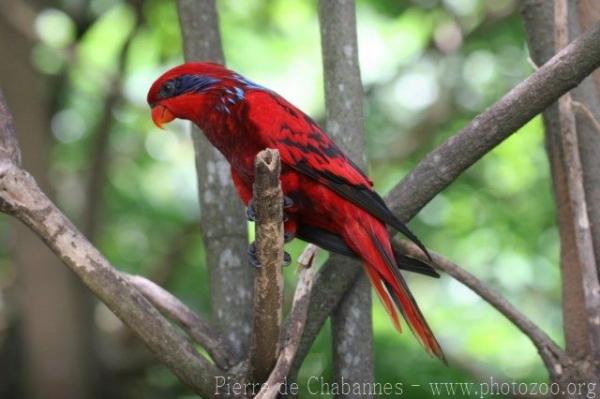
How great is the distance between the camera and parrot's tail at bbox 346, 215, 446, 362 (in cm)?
287

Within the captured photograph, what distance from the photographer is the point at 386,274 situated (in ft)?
9.57

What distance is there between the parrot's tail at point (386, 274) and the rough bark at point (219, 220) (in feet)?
1.96

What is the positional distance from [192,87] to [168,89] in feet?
0.37

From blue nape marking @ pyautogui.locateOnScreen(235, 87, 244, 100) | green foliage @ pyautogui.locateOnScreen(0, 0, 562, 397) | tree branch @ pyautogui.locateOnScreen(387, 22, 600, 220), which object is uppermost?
green foliage @ pyautogui.locateOnScreen(0, 0, 562, 397)

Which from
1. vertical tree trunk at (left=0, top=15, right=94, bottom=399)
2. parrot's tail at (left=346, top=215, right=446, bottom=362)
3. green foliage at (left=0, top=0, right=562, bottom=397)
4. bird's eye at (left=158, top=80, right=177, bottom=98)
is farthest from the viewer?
green foliage at (left=0, top=0, right=562, bottom=397)

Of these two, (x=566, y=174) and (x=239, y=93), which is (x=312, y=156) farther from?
(x=566, y=174)

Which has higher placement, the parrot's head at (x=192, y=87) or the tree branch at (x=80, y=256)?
the parrot's head at (x=192, y=87)

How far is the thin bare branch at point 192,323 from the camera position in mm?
3240

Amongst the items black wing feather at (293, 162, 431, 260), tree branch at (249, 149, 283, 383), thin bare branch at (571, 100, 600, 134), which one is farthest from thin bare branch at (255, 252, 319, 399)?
thin bare branch at (571, 100, 600, 134)

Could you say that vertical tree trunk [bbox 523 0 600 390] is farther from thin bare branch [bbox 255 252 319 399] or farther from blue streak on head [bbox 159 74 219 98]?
blue streak on head [bbox 159 74 219 98]

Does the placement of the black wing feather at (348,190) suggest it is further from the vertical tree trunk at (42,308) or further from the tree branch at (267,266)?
the vertical tree trunk at (42,308)

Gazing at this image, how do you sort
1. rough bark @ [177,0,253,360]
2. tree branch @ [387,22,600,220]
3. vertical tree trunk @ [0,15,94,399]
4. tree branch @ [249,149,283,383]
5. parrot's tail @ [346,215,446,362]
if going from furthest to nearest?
1. vertical tree trunk @ [0,15,94,399]
2. rough bark @ [177,0,253,360]
3. parrot's tail @ [346,215,446,362]
4. tree branch @ [387,22,600,220]
5. tree branch @ [249,149,283,383]

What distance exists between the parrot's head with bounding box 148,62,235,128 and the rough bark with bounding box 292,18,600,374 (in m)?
0.73

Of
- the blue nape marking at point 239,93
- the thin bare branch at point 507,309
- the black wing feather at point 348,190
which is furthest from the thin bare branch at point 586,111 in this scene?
the blue nape marking at point 239,93
